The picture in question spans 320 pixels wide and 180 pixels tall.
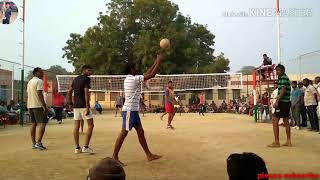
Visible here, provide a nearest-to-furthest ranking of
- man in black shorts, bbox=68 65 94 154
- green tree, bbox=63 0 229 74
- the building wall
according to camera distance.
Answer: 1. man in black shorts, bbox=68 65 94 154
2. the building wall
3. green tree, bbox=63 0 229 74

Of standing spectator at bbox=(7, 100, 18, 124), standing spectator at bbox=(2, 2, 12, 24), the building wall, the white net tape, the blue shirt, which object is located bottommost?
standing spectator at bbox=(7, 100, 18, 124)

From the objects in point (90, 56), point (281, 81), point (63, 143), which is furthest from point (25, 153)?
point (90, 56)

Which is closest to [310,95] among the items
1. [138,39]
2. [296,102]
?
[296,102]

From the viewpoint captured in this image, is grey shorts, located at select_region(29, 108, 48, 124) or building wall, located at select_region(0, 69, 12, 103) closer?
grey shorts, located at select_region(29, 108, 48, 124)

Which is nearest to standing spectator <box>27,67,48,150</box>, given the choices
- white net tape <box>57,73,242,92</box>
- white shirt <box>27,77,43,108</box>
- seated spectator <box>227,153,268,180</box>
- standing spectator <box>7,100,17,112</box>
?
white shirt <box>27,77,43,108</box>

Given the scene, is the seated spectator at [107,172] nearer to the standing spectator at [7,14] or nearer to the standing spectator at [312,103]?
the standing spectator at [312,103]

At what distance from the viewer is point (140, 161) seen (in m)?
8.05

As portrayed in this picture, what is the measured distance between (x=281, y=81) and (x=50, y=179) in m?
5.75

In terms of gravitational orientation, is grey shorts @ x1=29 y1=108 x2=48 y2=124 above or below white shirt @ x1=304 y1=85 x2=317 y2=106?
below

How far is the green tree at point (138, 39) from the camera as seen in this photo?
46.1 metres

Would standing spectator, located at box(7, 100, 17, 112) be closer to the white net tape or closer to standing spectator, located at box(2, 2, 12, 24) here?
standing spectator, located at box(2, 2, 12, 24)

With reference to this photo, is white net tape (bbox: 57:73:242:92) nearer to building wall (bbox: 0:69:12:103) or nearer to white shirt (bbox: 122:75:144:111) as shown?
building wall (bbox: 0:69:12:103)

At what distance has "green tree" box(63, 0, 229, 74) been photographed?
1815 inches

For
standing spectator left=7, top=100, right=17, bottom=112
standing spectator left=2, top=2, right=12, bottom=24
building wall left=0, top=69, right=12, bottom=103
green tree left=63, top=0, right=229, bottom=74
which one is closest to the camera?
standing spectator left=7, top=100, right=17, bottom=112
